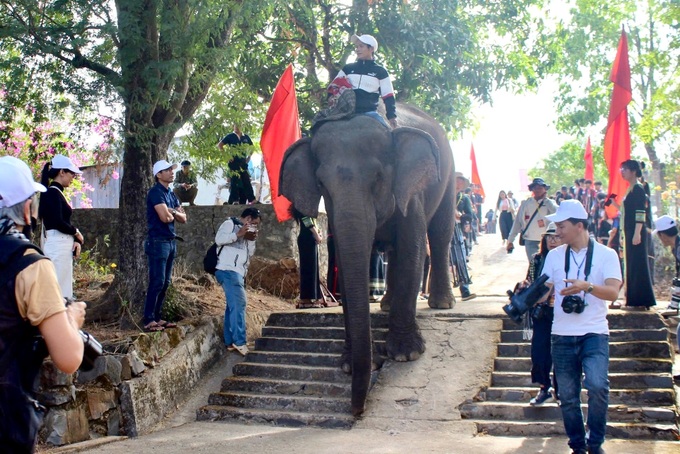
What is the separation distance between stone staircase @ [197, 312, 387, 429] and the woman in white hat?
211 centimetres

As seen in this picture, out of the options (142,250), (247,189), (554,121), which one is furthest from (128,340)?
(554,121)

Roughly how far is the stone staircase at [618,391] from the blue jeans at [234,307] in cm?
298

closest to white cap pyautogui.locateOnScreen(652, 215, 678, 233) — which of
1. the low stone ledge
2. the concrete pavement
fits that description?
the concrete pavement

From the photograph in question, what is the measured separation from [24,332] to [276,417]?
542 centimetres

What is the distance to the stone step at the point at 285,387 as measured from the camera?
29.8 feet

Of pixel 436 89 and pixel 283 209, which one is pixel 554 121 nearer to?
pixel 436 89

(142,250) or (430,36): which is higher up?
(430,36)

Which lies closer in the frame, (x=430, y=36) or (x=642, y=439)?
(x=642, y=439)

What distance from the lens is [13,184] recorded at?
3.71 metres

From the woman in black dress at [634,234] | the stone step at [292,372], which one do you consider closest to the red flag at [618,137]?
the woman in black dress at [634,234]

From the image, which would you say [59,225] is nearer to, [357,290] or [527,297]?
[357,290]

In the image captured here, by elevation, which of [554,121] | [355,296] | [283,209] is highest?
[554,121]

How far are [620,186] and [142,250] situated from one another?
22.8ft

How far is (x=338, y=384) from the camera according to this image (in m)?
9.18
